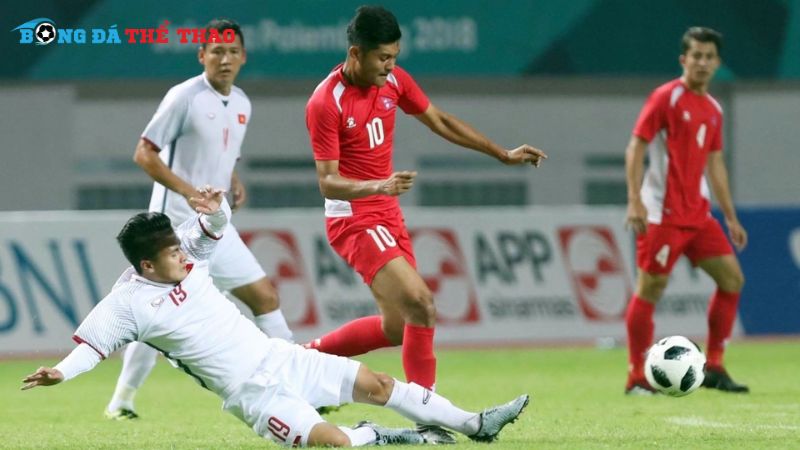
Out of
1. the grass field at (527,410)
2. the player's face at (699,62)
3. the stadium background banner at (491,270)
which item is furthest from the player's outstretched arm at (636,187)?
the stadium background banner at (491,270)

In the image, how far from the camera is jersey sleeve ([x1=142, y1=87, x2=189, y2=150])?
823 centimetres

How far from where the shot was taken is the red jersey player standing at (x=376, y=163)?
7023mm

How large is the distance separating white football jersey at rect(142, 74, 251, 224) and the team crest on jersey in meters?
1.42

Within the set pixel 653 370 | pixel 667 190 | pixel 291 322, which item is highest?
pixel 667 190

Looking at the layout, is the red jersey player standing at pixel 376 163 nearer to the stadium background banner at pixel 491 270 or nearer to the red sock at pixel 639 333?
the red sock at pixel 639 333

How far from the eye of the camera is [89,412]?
8.88 metres

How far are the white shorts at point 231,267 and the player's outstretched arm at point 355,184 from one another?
142 cm

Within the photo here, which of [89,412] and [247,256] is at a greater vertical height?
[247,256]

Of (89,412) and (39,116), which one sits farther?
(39,116)

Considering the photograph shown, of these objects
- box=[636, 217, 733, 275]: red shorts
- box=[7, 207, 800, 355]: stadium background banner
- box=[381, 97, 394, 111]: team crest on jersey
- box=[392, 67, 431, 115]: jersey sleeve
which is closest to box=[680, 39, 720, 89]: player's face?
box=[636, 217, 733, 275]: red shorts

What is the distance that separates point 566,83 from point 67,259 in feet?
29.4

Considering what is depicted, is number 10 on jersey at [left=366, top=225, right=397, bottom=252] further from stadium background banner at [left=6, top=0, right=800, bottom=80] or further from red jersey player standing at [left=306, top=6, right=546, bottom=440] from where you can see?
stadium background banner at [left=6, top=0, right=800, bottom=80]

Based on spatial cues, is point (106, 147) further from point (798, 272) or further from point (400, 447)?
point (400, 447)

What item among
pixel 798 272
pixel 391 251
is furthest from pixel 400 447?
pixel 798 272
